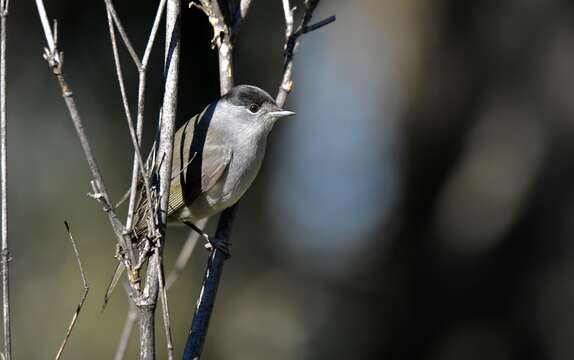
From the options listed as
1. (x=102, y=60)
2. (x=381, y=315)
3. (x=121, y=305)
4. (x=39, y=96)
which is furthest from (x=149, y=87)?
(x=381, y=315)

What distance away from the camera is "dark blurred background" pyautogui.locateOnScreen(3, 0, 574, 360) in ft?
26.4

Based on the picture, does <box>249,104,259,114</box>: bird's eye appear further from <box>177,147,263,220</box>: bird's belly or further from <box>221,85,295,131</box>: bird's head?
<box>177,147,263,220</box>: bird's belly

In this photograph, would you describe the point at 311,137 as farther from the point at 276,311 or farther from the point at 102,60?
the point at 102,60

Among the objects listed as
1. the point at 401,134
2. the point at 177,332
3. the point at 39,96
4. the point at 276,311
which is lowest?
the point at 276,311

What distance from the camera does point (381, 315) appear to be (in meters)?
8.68

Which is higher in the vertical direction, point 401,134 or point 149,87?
point 149,87

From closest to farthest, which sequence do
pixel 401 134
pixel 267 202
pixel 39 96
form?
pixel 39 96 → pixel 401 134 → pixel 267 202

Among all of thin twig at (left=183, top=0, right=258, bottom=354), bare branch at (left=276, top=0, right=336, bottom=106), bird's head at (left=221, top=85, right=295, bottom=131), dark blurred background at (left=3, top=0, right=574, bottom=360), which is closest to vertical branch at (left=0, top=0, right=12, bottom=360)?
thin twig at (left=183, top=0, right=258, bottom=354)

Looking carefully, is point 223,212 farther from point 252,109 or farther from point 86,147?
point 86,147

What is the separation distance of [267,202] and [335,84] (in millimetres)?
1965

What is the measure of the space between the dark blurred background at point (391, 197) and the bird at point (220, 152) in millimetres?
→ 3372

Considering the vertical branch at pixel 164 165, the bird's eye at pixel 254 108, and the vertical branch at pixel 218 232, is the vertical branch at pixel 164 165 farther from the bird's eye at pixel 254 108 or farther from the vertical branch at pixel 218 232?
the bird's eye at pixel 254 108

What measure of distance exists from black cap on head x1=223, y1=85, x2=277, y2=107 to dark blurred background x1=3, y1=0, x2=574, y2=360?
339cm

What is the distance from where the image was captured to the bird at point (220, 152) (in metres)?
4.26
